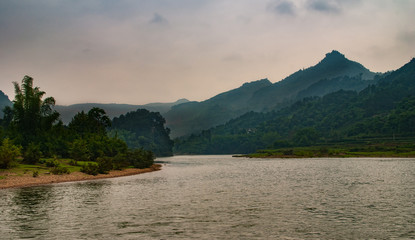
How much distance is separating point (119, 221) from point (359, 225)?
19568 millimetres

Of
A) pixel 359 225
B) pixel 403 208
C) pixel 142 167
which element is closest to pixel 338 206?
pixel 403 208

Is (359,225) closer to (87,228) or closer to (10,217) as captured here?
(87,228)

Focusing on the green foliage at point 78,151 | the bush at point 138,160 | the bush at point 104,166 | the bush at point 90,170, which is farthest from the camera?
the bush at point 138,160

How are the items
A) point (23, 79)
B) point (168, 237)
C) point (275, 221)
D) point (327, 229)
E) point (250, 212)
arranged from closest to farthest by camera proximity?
1. point (168, 237)
2. point (327, 229)
3. point (275, 221)
4. point (250, 212)
5. point (23, 79)

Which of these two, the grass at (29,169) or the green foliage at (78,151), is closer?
the grass at (29,169)

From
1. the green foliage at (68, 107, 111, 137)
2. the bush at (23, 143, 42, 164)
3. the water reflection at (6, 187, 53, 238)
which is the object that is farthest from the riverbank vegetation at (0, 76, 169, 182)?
the water reflection at (6, 187, 53, 238)

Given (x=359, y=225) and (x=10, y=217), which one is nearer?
(x=359, y=225)

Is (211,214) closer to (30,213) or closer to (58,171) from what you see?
(30,213)

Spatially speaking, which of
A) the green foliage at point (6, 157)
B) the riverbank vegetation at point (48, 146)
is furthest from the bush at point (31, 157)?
the green foliage at point (6, 157)

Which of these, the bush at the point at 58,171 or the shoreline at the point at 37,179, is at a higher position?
the bush at the point at 58,171

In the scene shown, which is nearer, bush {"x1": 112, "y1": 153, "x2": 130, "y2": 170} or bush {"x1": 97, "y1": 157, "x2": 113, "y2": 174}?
bush {"x1": 97, "y1": 157, "x2": 113, "y2": 174}

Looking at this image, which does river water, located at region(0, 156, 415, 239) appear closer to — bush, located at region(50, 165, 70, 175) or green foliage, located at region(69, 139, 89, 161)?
bush, located at region(50, 165, 70, 175)

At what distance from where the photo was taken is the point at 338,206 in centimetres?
3622

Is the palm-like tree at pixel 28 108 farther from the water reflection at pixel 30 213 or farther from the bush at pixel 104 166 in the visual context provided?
the water reflection at pixel 30 213
